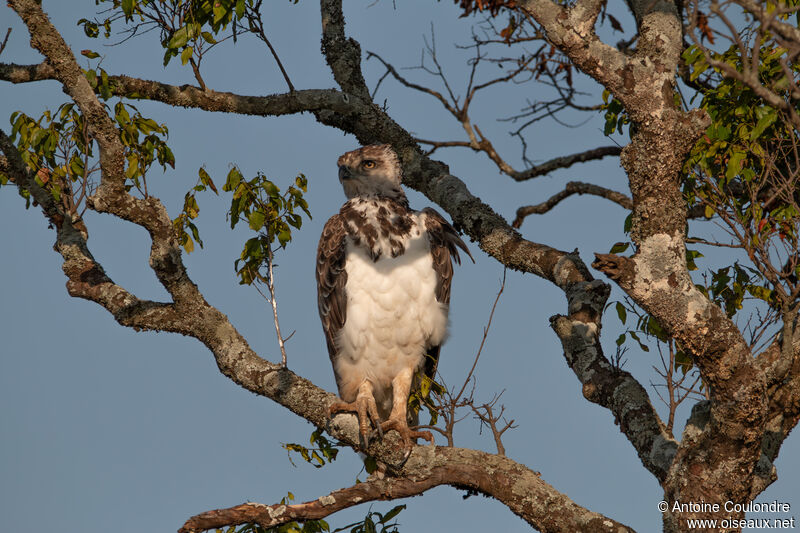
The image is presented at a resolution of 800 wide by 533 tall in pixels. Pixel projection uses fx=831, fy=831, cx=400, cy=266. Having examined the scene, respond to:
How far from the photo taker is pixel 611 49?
4.10 meters

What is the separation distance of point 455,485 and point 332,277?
174 cm

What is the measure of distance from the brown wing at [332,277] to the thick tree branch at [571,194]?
311 centimetres

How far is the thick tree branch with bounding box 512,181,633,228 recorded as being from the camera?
7652 mm

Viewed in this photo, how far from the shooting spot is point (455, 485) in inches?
174

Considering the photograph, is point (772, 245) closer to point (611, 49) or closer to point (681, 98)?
point (681, 98)

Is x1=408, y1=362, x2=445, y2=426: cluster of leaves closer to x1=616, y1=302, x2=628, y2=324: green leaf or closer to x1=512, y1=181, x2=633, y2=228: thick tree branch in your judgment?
x1=616, y1=302, x2=628, y2=324: green leaf

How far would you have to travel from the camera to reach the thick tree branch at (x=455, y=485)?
13.5ft

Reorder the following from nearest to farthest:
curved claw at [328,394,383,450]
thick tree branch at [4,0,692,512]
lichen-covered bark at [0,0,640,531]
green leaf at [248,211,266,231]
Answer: lichen-covered bark at [0,0,640,531]
thick tree branch at [4,0,692,512]
curved claw at [328,394,383,450]
green leaf at [248,211,266,231]

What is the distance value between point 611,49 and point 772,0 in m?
1.16

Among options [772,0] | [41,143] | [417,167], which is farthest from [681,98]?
[41,143]

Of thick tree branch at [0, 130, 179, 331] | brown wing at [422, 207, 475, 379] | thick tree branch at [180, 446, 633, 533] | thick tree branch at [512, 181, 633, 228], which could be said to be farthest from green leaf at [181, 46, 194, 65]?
thick tree branch at [512, 181, 633, 228]

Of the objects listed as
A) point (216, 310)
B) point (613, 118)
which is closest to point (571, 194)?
point (613, 118)

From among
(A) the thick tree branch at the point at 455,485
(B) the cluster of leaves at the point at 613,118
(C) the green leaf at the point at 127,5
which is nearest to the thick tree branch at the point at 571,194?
(B) the cluster of leaves at the point at 613,118

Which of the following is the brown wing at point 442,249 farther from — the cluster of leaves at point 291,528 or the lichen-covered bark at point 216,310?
the cluster of leaves at point 291,528
